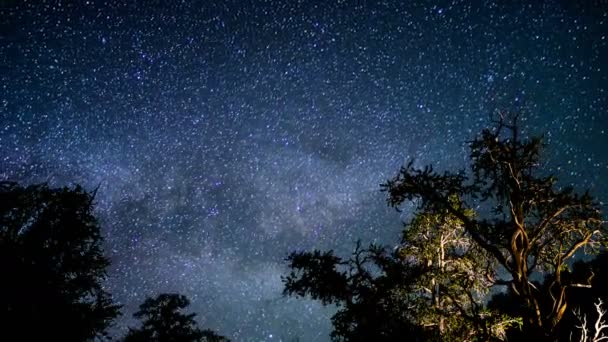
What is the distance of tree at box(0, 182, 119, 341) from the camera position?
1335cm

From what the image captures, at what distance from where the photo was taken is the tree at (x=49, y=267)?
526 inches

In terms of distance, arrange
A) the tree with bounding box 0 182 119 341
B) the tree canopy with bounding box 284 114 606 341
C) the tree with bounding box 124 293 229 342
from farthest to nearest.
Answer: the tree with bounding box 124 293 229 342, the tree with bounding box 0 182 119 341, the tree canopy with bounding box 284 114 606 341

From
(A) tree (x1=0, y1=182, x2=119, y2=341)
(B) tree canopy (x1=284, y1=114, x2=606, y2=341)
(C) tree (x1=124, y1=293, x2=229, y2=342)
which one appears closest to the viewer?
(B) tree canopy (x1=284, y1=114, x2=606, y2=341)

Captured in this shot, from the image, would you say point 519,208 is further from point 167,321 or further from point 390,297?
point 167,321

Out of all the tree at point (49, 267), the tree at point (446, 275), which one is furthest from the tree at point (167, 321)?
the tree at point (446, 275)

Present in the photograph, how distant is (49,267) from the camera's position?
15.2 m

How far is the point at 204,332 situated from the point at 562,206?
23.7 metres

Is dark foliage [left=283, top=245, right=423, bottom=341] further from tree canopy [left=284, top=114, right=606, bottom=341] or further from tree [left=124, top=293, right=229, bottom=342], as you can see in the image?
tree [left=124, top=293, right=229, bottom=342]

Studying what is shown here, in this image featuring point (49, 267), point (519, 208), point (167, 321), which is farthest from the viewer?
point (167, 321)

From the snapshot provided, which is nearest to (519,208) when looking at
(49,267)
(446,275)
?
(446,275)

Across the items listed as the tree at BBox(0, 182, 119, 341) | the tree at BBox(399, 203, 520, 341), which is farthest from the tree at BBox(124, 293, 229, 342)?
the tree at BBox(399, 203, 520, 341)

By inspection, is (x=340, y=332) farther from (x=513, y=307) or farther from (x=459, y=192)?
(x=513, y=307)

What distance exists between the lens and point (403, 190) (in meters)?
10.4

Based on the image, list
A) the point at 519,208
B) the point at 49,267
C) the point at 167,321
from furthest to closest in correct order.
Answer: the point at 167,321
the point at 49,267
the point at 519,208
